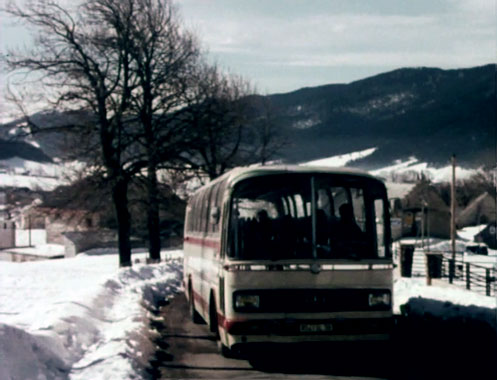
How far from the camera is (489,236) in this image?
4149 inches

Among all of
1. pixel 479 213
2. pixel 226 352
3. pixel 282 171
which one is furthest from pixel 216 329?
pixel 479 213

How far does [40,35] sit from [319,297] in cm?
2622

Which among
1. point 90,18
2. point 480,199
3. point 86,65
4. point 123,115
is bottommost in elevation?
point 480,199

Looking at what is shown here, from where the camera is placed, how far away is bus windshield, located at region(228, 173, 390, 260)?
10.4 meters

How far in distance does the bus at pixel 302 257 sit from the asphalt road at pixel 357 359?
40 centimetres

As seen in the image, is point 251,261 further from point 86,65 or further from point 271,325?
point 86,65

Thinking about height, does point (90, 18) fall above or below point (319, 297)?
above

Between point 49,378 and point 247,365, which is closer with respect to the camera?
point 49,378

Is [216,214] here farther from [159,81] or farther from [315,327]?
[159,81]

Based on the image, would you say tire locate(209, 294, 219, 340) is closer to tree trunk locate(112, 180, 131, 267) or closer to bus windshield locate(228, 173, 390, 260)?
bus windshield locate(228, 173, 390, 260)

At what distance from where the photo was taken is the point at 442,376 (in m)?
9.41

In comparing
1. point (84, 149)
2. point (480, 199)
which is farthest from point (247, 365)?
point (480, 199)

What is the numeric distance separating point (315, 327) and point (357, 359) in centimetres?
128

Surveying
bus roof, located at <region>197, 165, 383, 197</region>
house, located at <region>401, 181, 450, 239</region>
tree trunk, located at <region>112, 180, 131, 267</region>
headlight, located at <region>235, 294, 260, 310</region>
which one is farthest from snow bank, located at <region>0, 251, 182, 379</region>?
house, located at <region>401, 181, 450, 239</region>
